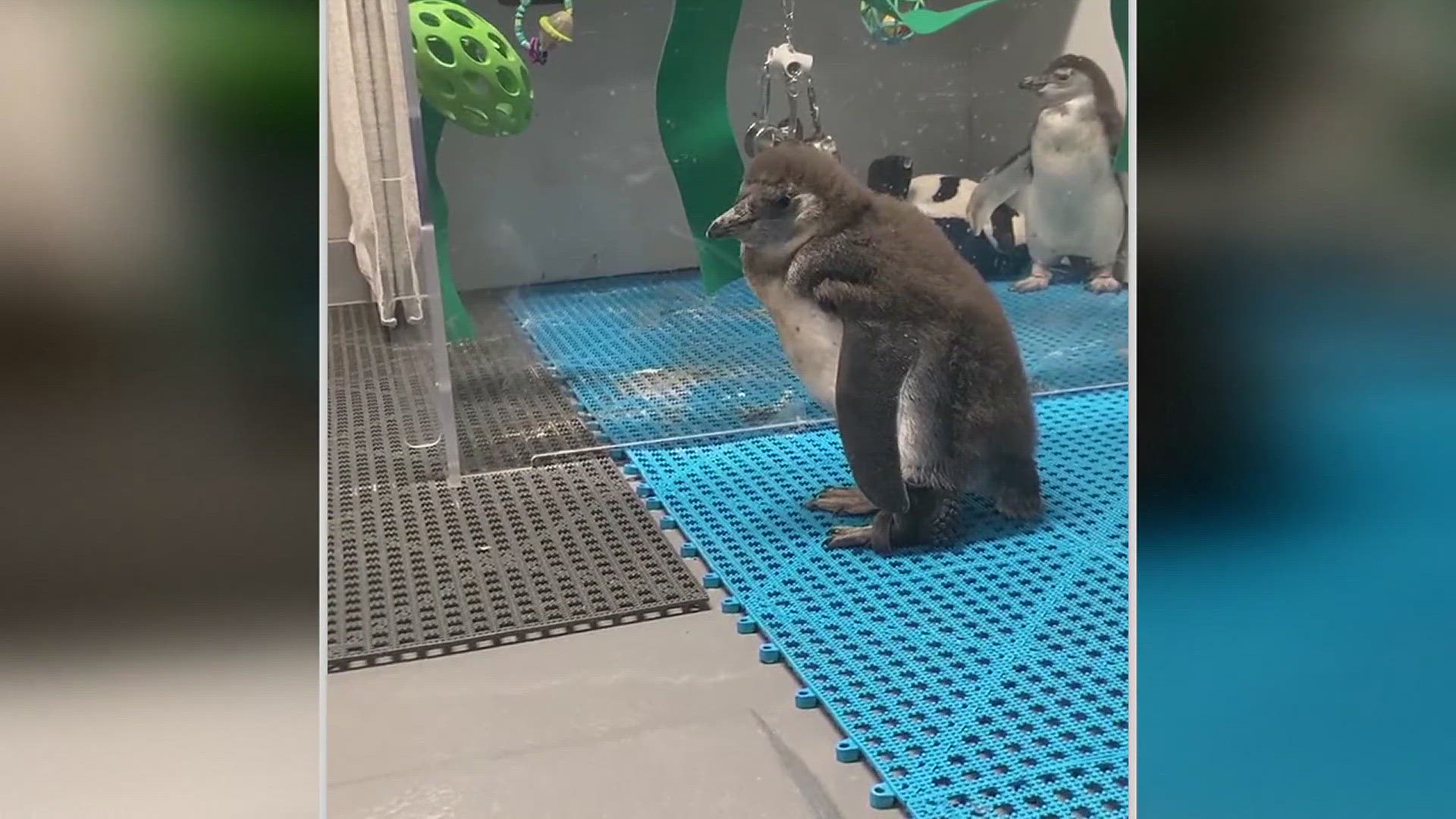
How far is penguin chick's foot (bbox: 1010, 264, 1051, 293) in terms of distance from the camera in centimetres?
187

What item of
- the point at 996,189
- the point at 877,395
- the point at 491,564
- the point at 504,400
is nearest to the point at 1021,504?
the point at 877,395

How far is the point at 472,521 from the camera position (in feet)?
5.63

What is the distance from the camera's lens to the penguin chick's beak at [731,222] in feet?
5.33

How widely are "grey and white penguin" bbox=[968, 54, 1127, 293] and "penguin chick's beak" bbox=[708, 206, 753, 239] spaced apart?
0.42 meters
